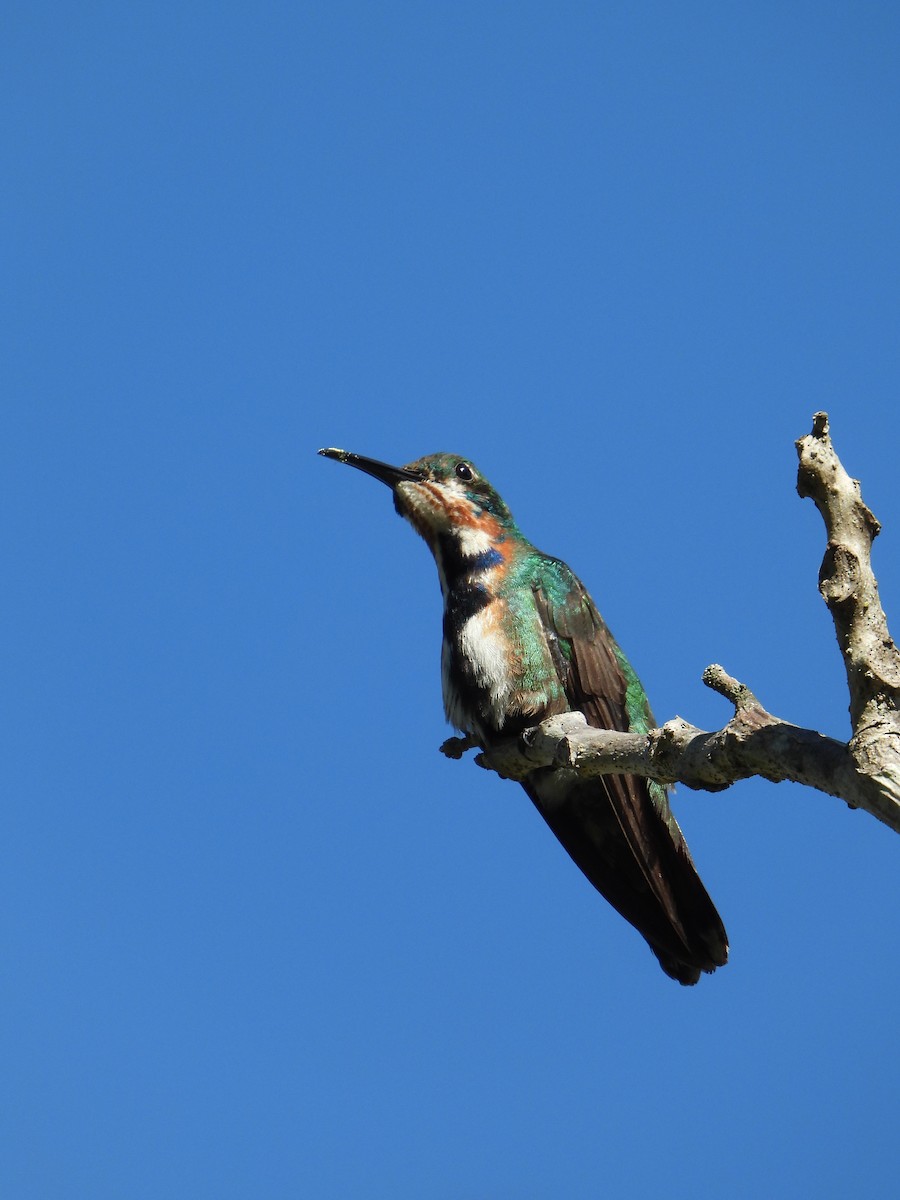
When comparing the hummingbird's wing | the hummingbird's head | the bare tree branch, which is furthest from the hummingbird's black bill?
the bare tree branch

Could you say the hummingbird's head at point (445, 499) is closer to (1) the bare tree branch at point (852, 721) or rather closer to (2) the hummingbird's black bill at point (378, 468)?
(2) the hummingbird's black bill at point (378, 468)

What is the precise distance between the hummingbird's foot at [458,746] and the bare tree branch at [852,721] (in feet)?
7.42

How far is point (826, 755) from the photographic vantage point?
374cm

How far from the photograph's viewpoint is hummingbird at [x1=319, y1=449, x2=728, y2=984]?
21.3 ft

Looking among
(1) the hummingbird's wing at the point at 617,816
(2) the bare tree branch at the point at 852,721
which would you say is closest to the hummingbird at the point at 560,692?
(1) the hummingbird's wing at the point at 617,816

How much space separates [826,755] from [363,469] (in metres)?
4.57

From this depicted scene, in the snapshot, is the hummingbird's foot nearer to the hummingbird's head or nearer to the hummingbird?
the hummingbird

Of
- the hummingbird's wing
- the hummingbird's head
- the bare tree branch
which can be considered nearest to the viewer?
the bare tree branch

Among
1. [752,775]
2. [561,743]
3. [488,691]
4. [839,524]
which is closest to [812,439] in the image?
[839,524]

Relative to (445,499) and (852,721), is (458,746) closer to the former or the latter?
(445,499)

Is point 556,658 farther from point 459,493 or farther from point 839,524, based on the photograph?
point 839,524

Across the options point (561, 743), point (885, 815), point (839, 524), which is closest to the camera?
point (885, 815)

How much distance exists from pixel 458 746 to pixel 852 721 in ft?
10.8

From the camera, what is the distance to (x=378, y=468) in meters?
7.78
